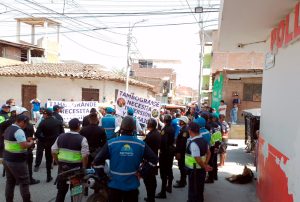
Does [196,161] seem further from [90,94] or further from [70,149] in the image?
[90,94]

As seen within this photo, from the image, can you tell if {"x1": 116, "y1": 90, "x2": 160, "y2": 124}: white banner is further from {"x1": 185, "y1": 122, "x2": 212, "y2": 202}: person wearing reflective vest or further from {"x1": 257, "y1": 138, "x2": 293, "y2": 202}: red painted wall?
{"x1": 185, "y1": 122, "x2": 212, "y2": 202}: person wearing reflective vest

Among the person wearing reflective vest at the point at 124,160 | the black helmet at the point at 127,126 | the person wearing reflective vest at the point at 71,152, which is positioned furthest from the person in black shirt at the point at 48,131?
the black helmet at the point at 127,126

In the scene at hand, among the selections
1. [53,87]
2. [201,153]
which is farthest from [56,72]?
[201,153]

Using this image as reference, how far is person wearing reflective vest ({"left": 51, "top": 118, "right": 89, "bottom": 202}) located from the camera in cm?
498

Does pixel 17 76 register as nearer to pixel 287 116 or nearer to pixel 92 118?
pixel 92 118

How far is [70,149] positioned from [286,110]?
352cm

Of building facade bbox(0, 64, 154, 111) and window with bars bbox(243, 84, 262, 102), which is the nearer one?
window with bars bbox(243, 84, 262, 102)

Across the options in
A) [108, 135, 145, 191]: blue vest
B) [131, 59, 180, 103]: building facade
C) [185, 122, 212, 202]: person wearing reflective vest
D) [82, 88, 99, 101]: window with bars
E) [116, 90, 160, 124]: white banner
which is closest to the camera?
[108, 135, 145, 191]: blue vest

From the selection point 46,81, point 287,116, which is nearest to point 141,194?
point 287,116

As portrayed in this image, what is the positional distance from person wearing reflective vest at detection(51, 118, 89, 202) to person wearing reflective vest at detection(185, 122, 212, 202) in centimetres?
179

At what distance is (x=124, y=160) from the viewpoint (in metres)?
3.99

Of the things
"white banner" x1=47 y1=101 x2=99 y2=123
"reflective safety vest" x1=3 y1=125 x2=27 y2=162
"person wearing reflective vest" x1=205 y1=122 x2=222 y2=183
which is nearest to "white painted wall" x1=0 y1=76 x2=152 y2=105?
"white banner" x1=47 y1=101 x2=99 y2=123

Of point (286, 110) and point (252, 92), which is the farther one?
point (252, 92)

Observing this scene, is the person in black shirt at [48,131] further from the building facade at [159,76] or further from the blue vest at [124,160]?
the building facade at [159,76]
